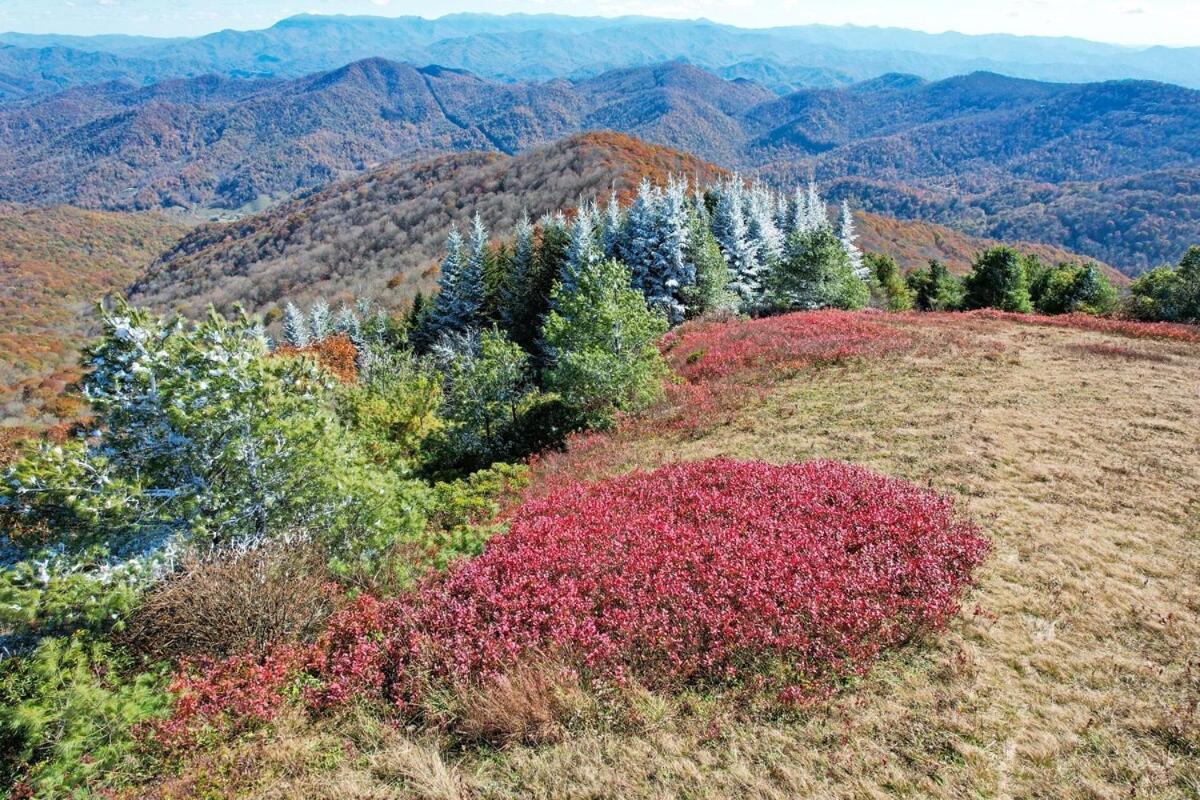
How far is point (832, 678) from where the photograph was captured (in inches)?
256

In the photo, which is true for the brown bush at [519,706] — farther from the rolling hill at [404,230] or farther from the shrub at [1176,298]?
the rolling hill at [404,230]

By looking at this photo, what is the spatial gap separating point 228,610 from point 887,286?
53.2 m

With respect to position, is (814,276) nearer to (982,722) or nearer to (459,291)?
(459,291)

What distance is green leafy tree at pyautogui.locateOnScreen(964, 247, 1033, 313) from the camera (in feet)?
141

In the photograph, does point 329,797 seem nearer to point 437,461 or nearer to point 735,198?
point 437,461

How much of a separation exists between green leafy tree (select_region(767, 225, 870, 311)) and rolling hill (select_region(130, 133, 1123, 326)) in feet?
194

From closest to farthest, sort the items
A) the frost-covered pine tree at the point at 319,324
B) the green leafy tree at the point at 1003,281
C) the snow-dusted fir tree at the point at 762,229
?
the snow-dusted fir tree at the point at 762,229 < the green leafy tree at the point at 1003,281 < the frost-covered pine tree at the point at 319,324

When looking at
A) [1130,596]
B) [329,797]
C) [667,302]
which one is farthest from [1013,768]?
[667,302]

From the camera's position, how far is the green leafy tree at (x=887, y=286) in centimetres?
4714

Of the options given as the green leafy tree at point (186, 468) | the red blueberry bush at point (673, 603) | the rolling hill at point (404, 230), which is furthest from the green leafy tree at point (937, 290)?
the green leafy tree at point (186, 468)

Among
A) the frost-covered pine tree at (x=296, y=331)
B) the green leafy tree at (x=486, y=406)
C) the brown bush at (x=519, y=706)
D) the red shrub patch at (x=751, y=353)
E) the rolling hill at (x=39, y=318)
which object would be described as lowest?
the rolling hill at (x=39, y=318)

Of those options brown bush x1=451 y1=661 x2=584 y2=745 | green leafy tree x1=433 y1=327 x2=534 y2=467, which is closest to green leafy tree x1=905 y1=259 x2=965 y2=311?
green leafy tree x1=433 y1=327 x2=534 y2=467

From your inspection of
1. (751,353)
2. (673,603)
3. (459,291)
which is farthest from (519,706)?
(459,291)

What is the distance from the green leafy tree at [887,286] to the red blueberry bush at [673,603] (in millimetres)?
40499
